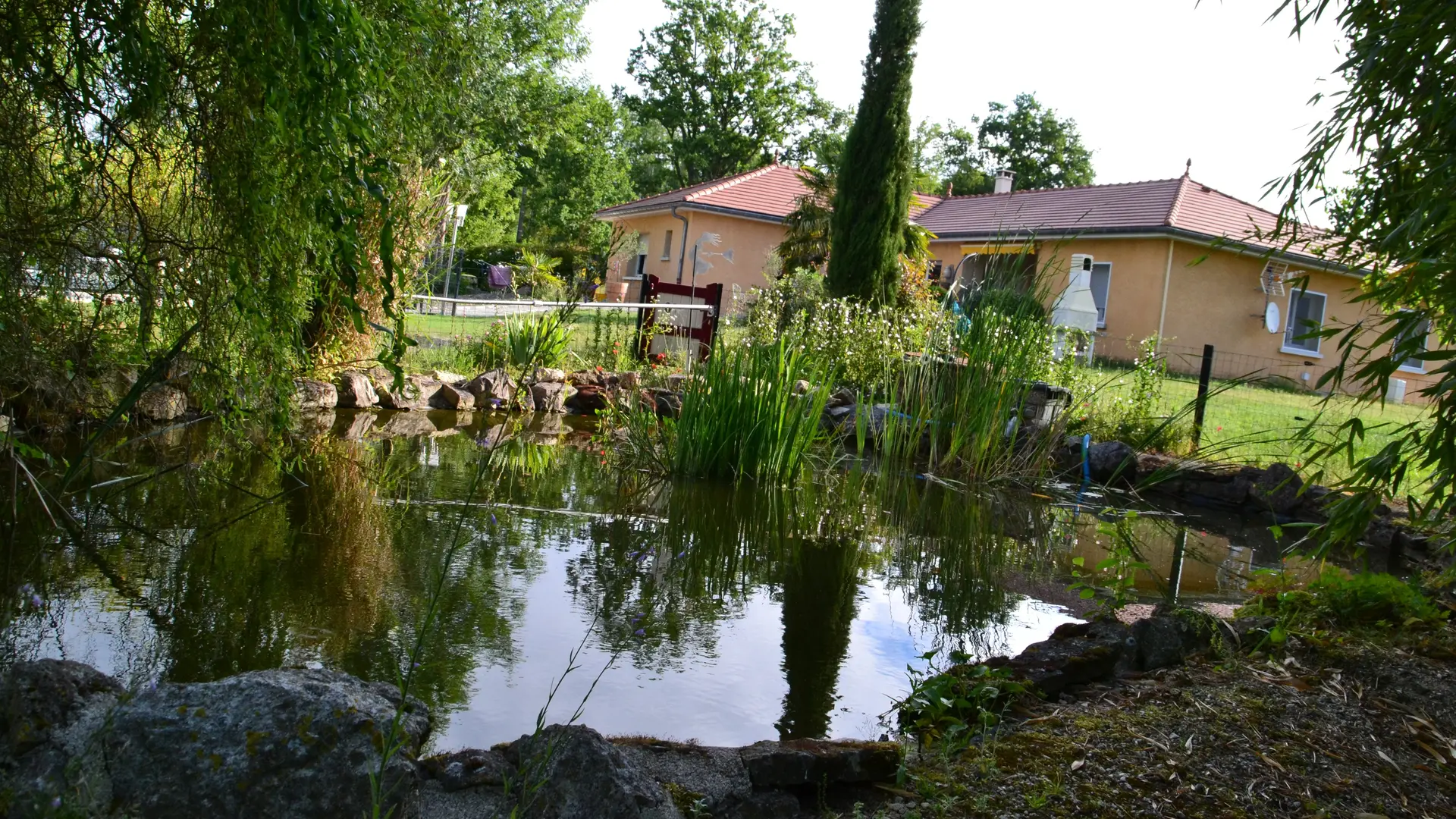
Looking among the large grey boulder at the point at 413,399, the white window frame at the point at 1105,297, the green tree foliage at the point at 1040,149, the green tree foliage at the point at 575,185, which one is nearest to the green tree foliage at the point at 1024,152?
the green tree foliage at the point at 1040,149

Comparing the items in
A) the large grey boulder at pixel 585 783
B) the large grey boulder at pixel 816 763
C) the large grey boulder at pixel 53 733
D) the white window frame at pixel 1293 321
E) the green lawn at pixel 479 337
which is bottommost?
the large grey boulder at pixel 816 763

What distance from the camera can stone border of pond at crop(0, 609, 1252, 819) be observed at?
6.49 ft

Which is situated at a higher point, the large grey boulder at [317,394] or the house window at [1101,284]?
the house window at [1101,284]

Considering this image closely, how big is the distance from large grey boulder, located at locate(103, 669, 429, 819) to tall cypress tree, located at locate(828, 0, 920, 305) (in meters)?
14.1

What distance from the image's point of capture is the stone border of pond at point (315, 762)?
6.49ft

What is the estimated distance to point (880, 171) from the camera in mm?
16062

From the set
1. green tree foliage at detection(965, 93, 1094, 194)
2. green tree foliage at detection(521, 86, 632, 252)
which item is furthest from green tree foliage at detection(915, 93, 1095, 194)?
green tree foliage at detection(521, 86, 632, 252)

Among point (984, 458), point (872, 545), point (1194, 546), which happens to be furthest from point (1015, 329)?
point (872, 545)

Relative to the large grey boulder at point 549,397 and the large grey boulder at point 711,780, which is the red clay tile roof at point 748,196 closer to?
the large grey boulder at point 549,397

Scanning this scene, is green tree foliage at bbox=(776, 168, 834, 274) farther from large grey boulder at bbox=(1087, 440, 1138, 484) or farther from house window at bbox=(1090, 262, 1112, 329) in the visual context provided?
large grey boulder at bbox=(1087, 440, 1138, 484)

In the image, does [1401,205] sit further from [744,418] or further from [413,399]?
[413,399]

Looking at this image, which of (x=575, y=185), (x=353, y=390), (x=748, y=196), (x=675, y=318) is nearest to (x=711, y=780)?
(x=353, y=390)

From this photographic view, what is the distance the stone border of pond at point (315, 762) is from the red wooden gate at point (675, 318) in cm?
829

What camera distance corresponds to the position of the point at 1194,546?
6777mm
